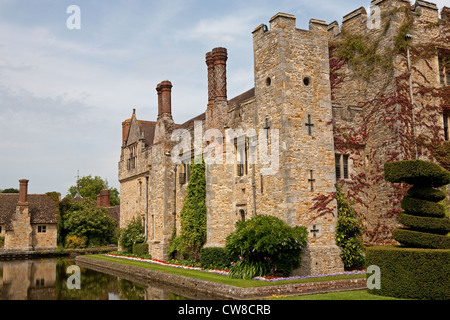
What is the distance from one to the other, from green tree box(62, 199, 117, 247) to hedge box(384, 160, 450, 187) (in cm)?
3561

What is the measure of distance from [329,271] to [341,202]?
2976 millimetres

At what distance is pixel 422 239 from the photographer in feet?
41.4

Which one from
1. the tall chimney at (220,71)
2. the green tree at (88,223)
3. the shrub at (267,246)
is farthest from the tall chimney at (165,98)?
the green tree at (88,223)

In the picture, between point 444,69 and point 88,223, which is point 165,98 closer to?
point 444,69

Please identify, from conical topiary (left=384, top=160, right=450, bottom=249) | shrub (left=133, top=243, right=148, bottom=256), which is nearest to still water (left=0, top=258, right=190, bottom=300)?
shrub (left=133, top=243, right=148, bottom=256)

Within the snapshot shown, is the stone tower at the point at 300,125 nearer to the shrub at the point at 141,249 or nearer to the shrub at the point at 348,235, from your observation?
the shrub at the point at 348,235

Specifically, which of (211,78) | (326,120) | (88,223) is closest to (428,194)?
(326,120)

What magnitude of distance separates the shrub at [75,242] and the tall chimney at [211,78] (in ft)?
89.6

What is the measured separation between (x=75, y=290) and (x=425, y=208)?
532 inches

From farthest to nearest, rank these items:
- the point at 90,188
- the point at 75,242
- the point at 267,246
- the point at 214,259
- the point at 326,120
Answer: the point at 90,188
the point at 75,242
the point at 214,259
the point at 326,120
the point at 267,246

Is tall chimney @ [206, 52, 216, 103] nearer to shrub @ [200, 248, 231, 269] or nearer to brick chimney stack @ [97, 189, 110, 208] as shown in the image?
shrub @ [200, 248, 231, 269]

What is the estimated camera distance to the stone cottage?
44.5 meters

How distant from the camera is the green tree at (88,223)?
43.9 metres
